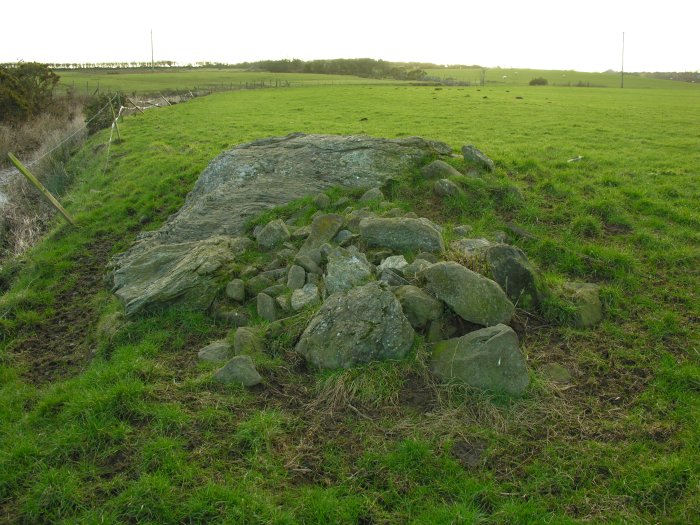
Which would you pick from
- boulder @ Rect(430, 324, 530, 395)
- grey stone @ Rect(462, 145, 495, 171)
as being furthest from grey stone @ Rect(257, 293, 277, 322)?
grey stone @ Rect(462, 145, 495, 171)

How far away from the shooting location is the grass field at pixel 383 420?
15.1 ft

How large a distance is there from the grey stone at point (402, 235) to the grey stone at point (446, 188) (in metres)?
2.28

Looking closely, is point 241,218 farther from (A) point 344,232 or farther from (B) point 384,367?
(B) point 384,367

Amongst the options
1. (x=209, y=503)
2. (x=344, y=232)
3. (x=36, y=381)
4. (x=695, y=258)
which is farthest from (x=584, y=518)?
(x=36, y=381)

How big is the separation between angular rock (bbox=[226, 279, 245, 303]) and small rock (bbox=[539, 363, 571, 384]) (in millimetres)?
4727

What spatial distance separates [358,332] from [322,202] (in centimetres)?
515

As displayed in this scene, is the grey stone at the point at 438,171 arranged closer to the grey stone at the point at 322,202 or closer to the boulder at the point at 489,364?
the grey stone at the point at 322,202

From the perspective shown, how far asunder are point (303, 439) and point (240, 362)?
1.45m

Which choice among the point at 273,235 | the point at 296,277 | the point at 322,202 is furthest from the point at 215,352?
the point at 322,202

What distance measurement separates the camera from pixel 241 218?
433 inches

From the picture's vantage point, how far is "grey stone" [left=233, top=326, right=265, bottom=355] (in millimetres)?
6695

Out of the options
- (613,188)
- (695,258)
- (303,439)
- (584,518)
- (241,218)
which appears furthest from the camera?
(613,188)

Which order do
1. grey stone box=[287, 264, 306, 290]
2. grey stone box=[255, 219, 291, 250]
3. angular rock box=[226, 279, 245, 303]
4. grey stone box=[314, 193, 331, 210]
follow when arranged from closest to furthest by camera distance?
grey stone box=[287, 264, 306, 290], angular rock box=[226, 279, 245, 303], grey stone box=[255, 219, 291, 250], grey stone box=[314, 193, 331, 210]

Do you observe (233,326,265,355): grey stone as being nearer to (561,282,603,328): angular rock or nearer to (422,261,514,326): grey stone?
(422,261,514,326): grey stone
